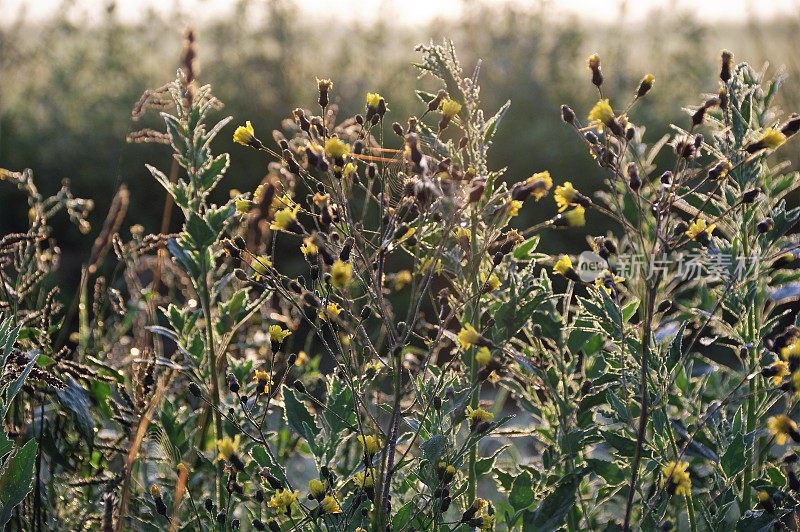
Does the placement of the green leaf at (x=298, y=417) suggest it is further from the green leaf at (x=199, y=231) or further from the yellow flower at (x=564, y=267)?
the yellow flower at (x=564, y=267)

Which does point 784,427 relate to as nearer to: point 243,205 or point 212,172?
point 243,205

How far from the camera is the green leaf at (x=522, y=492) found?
4.96 feet

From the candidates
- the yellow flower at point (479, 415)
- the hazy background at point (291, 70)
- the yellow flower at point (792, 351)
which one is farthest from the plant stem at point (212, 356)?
the hazy background at point (291, 70)

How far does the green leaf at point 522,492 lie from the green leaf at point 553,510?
0.02 m

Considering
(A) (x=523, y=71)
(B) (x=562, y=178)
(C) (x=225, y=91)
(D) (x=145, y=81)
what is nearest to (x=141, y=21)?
(D) (x=145, y=81)

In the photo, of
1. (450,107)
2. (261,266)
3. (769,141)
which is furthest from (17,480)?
(769,141)

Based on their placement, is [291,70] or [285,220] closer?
[285,220]

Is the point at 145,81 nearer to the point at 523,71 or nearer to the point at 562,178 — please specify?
the point at 523,71

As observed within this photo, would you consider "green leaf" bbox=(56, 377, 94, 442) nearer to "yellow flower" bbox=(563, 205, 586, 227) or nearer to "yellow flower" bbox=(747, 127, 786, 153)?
"yellow flower" bbox=(563, 205, 586, 227)

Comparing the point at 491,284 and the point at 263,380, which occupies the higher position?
the point at 491,284

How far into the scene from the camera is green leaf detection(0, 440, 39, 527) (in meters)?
1.50

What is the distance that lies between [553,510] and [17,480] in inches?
32.2

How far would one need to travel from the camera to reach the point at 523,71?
6.01 meters

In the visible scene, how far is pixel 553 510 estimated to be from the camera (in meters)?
1.50
